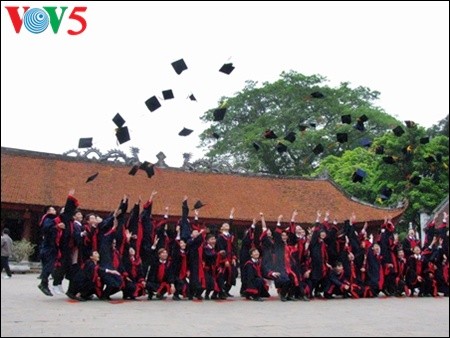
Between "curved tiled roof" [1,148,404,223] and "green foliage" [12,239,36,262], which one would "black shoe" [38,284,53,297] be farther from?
"curved tiled roof" [1,148,404,223]

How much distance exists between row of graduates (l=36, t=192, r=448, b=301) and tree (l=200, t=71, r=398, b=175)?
22.5 m

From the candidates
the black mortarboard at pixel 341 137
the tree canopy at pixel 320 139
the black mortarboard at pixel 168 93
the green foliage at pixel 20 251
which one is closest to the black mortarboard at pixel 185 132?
the black mortarboard at pixel 168 93

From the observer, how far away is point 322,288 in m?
13.0

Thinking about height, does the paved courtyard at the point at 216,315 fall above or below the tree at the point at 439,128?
below

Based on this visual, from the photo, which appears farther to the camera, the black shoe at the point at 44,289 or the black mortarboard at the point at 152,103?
the black mortarboard at the point at 152,103

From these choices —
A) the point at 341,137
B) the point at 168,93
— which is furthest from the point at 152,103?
the point at 341,137

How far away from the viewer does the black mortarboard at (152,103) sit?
36.7 feet

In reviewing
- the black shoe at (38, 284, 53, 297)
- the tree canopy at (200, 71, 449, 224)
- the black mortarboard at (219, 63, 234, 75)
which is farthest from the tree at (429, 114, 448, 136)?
the black shoe at (38, 284, 53, 297)

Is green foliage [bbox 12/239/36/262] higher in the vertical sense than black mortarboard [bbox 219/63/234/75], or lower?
lower

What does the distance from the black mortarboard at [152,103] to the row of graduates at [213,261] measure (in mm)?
1633

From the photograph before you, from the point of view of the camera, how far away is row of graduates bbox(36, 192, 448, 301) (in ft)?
36.5

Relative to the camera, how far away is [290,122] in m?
38.8

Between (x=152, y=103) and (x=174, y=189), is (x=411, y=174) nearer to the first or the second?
(x=174, y=189)

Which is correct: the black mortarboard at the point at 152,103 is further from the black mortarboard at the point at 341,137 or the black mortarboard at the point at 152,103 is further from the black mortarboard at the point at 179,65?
the black mortarboard at the point at 341,137
